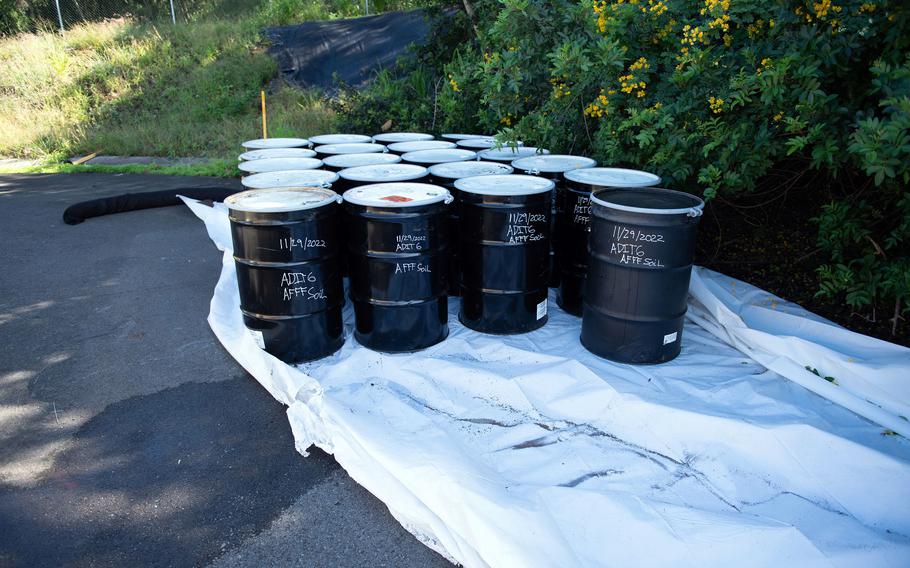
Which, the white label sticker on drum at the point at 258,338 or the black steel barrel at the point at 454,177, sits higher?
the black steel barrel at the point at 454,177

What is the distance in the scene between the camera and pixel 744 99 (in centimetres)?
371

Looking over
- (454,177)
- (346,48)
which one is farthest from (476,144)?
(346,48)

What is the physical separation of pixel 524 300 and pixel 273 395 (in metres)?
1.66

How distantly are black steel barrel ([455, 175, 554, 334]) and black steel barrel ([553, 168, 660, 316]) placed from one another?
0.85 feet

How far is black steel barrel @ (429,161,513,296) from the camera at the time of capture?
4374 mm

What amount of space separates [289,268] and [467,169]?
5.29ft

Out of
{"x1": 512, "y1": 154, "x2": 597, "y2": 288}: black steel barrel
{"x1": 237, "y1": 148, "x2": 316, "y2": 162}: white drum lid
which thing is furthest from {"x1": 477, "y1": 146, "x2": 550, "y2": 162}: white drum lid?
{"x1": 237, "y1": 148, "x2": 316, "y2": 162}: white drum lid

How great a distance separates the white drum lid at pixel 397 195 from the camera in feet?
11.8

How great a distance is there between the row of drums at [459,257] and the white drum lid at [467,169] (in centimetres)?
14

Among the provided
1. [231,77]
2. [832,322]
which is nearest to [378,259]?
[832,322]

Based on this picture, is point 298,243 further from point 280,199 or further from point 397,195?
point 397,195

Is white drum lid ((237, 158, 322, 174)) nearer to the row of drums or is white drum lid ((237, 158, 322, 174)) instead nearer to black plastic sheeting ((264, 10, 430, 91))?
the row of drums

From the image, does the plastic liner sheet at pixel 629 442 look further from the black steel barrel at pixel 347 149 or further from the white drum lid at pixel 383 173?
the black steel barrel at pixel 347 149

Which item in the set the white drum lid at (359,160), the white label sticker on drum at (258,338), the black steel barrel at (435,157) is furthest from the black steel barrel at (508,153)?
the white label sticker on drum at (258,338)
